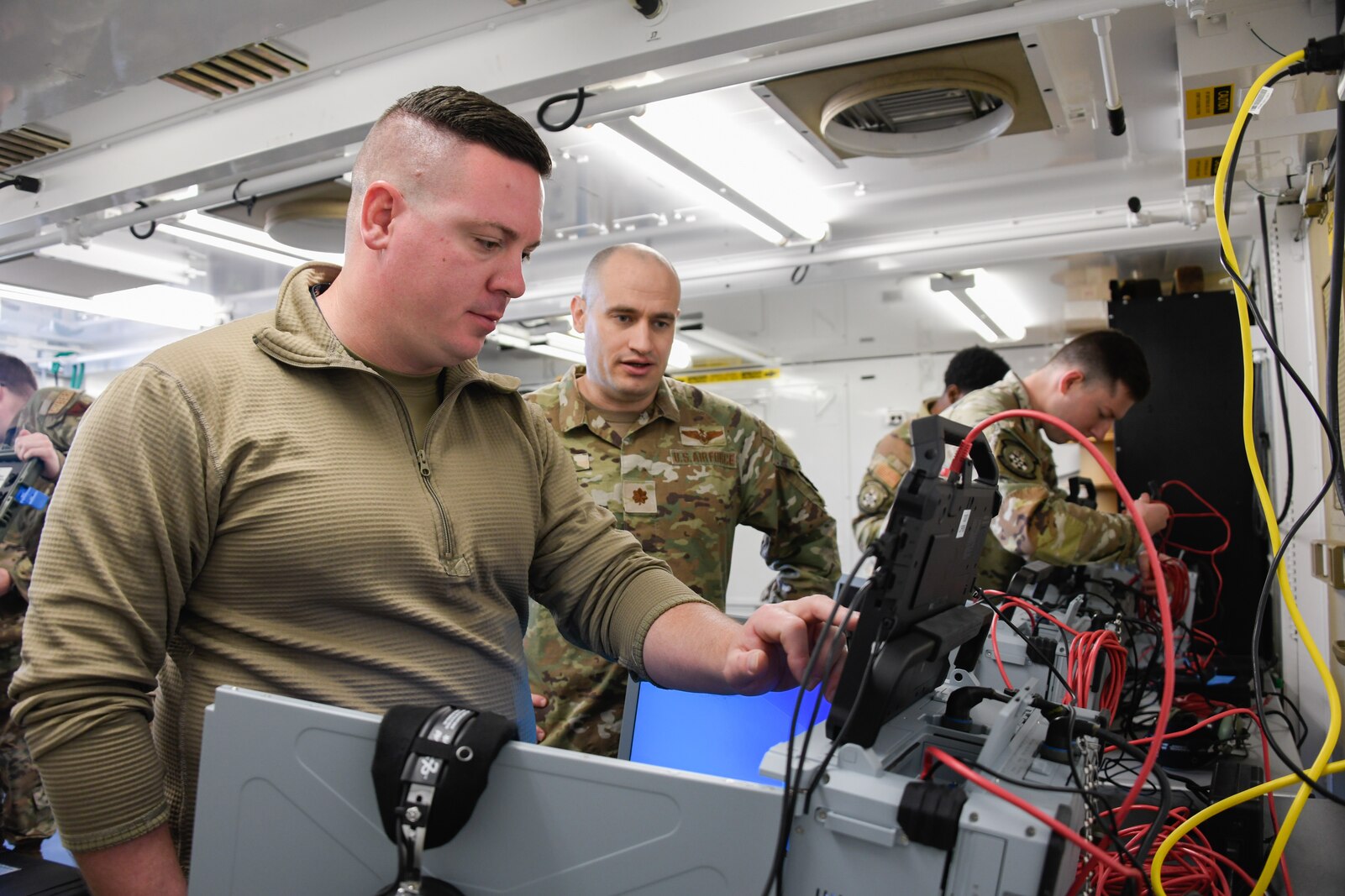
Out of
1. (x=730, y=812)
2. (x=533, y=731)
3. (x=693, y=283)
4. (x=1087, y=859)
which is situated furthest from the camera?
(x=693, y=283)

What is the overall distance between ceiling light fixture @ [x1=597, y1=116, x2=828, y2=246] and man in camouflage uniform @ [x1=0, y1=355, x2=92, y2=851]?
201 centimetres

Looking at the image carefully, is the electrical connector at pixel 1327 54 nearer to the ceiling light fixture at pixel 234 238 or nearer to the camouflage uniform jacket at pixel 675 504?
the camouflage uniform jacket at pixel 675 504

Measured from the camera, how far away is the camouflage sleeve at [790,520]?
2.32 metres

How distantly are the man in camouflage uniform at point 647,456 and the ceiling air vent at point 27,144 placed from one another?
2.03 m

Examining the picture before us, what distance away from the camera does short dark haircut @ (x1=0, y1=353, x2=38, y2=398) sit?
12.7 ft

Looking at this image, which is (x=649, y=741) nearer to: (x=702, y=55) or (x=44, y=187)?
(x=702, y=55)

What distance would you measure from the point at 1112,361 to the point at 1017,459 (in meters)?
0.55

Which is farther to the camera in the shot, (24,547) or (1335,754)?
(24,547)

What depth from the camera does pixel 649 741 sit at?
5.54 ft

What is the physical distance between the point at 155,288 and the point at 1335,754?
5891mm

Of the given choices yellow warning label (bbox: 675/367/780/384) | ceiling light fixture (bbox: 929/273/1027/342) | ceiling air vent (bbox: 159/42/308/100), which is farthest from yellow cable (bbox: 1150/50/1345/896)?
yellow warning label (bbox: 675/367/780/384)

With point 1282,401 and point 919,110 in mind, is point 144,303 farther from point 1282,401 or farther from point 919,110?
point 1282,401

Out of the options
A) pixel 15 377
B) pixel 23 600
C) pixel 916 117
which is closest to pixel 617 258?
pixel 916 117

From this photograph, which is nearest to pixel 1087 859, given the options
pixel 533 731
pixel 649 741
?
pixel 533 731
